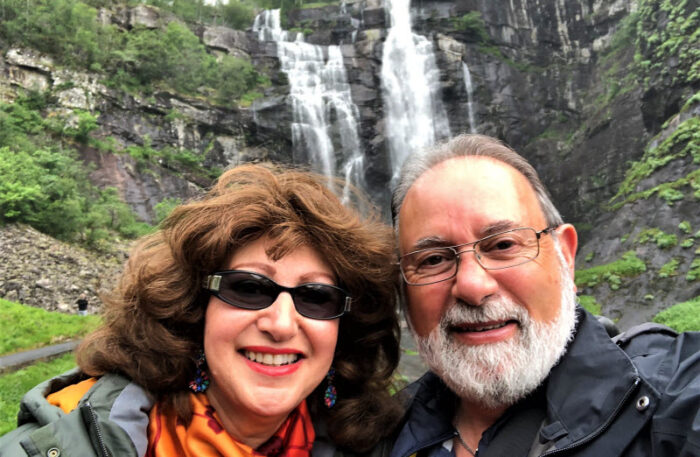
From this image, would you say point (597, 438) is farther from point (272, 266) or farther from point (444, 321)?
point (272, 266)

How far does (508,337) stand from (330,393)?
105cm

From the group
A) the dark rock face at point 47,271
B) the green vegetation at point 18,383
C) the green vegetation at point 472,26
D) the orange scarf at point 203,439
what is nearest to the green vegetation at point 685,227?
the orange scarf at point 203,439

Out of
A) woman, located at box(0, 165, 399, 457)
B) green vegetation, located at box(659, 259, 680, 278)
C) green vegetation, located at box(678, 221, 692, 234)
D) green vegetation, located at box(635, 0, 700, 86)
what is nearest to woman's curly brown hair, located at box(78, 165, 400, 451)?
woman, located at box(0, 165, 399, 457)

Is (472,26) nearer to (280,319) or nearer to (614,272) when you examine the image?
(614,272)

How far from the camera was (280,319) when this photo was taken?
1.95 metres

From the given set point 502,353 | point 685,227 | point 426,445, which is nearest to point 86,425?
point 426,445

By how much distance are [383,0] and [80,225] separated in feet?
97.7

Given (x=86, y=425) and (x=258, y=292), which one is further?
(x=258, y=292)

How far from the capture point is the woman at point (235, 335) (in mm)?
1916

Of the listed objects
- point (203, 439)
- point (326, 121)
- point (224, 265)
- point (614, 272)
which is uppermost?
point (326, 121)

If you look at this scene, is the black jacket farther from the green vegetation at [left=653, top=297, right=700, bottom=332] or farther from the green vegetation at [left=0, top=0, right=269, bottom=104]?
the green vegetation at [left=0, top=0, right=269, bottom=104]

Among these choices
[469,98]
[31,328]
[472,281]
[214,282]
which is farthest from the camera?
[469,98]

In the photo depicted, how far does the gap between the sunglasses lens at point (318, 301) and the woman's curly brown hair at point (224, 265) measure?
128 mm

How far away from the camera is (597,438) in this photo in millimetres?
1580
